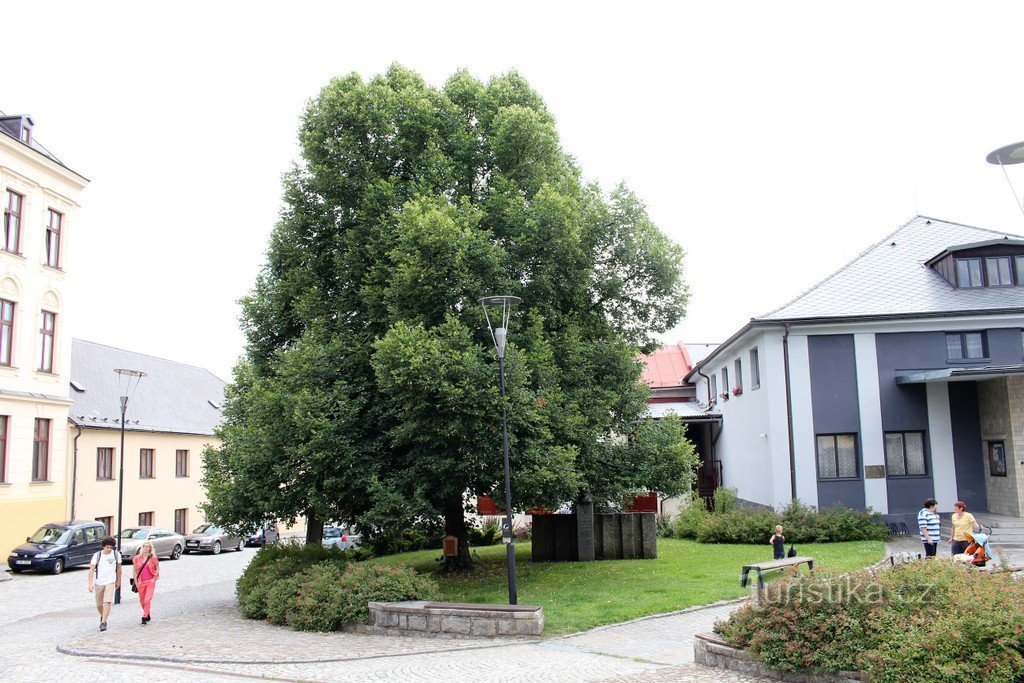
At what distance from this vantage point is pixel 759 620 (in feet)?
31.2

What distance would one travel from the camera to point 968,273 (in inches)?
1001

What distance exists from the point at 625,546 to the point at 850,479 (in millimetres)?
7806

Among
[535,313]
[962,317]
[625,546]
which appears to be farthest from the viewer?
Result: [962,317]

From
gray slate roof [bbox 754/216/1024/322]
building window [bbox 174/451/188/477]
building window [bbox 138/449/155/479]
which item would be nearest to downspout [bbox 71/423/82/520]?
building window [bbox 138/449/155/479]

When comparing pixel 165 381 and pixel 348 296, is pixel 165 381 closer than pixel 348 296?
No

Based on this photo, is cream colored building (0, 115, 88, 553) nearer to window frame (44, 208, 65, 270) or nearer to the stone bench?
window frame (44, 208, 65, 270)

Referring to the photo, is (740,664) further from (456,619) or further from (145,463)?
(145,463)

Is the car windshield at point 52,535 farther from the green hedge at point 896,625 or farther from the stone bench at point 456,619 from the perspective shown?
the green hedge at point 896,625

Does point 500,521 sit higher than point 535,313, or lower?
lower

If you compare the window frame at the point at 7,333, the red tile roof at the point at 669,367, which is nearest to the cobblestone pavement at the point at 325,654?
the window frame at the point at 7,333

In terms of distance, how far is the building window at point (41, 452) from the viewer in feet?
101

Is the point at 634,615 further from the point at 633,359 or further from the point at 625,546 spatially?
the point at 625,546

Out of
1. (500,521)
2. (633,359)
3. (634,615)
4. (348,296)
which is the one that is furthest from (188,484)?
(634,615)

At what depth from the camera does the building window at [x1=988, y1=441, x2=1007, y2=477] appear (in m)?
23.1
